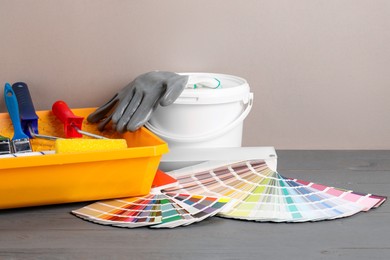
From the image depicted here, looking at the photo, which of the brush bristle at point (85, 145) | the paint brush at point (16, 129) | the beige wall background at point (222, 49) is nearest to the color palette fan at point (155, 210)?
the brush bristle at point (85, 145)

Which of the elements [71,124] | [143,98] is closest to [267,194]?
[143,98]

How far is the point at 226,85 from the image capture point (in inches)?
68.4

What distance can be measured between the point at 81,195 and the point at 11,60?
0.56 metres

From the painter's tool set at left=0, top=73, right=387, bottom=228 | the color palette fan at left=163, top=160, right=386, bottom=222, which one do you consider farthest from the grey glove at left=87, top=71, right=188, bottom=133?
the color palette fan at left=163, top=160, right=386, bottom=222

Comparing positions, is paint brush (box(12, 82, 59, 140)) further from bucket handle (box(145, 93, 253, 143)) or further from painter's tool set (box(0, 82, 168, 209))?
bucket handle (box(145, 93, 253, 143))

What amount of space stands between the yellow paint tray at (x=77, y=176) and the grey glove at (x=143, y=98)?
0.12 meters

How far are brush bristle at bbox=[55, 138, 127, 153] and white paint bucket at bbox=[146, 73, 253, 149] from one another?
24cm

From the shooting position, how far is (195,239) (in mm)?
1242

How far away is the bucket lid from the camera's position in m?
1.59

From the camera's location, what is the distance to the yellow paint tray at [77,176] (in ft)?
4.25

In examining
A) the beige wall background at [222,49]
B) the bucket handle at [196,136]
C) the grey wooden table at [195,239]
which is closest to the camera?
the grey wooden table at [195,239]

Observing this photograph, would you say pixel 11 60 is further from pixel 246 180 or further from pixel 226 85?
pixel 246 180

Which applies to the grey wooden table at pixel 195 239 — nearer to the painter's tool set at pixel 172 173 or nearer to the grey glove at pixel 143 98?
the painter's tool set at pixel 172 173

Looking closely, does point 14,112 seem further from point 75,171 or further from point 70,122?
point 75,171
